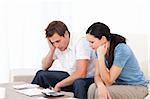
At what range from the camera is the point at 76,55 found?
8.32ft

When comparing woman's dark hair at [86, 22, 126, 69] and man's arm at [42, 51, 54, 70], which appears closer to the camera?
woman's dark hair at [86, 22, 126, 69]

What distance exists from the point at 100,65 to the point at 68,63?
1.57 feet

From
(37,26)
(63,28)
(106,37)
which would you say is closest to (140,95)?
(106,37)

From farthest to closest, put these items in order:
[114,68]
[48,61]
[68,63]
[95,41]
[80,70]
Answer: [48,61] < [68,63] < [80,70] < [95,41] < [114,68]

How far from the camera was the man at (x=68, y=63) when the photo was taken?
2424 millimetres

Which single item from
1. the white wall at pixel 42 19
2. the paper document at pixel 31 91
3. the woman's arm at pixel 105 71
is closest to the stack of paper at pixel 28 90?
the paper document at pixel 31 91

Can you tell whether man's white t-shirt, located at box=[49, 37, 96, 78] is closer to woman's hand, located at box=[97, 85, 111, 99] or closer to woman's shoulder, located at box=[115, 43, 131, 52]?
woman's shoulder, located at box=[115, 43, 131, 52]

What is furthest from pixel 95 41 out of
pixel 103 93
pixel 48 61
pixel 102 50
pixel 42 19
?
pixel 42 19

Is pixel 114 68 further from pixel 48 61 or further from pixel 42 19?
pixel 42 19

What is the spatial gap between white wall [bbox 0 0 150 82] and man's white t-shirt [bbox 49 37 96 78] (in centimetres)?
87

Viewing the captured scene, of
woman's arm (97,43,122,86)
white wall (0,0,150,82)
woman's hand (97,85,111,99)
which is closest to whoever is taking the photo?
woman's hand (97,85,111,99)

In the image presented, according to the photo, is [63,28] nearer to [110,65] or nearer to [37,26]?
[110,65]

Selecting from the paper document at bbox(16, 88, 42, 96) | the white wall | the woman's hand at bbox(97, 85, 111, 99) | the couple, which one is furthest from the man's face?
the white wall

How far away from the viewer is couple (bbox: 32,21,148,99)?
2209mm
